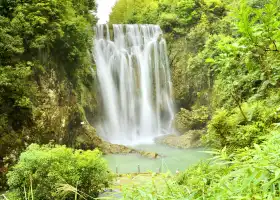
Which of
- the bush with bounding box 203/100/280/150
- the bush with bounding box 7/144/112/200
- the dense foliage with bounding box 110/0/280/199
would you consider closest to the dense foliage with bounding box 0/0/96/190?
the bush with bounding box 7/144/112/200

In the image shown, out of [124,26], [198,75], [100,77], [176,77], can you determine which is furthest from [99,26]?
[198,75]

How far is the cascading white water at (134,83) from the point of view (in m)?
18.3

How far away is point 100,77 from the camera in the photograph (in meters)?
18.3

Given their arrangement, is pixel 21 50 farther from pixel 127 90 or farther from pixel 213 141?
pixel 127 90

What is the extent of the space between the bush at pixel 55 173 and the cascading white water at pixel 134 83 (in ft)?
33.9

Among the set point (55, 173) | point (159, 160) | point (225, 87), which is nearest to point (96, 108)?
point (159, 160)

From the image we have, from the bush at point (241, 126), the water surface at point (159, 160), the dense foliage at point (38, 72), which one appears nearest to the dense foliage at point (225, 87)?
the bush at point (241, 126)

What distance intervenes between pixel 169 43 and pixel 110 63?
5337mm

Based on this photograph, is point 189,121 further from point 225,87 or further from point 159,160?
point 225,87

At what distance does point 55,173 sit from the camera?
6.07 m

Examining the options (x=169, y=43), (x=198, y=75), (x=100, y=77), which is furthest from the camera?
(x=169, y=43)

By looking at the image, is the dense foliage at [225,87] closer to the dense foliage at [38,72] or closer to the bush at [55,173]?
the bush at [55,173]

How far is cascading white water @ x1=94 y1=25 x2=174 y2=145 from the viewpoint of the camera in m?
18.3

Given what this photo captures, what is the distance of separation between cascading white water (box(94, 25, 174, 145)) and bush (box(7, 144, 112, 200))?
1033 centimetres
